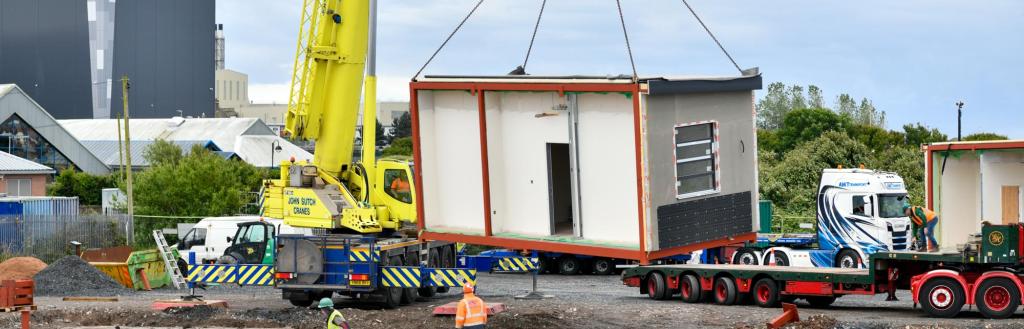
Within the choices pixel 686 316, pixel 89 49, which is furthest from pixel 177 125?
pixel 686 316

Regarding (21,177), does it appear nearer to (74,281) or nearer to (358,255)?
(74,281)

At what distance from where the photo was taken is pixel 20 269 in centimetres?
3139

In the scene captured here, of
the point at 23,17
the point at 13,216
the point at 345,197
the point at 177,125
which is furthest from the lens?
the point at 23,17

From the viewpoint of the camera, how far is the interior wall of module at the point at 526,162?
16859mm

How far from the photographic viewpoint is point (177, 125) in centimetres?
8850

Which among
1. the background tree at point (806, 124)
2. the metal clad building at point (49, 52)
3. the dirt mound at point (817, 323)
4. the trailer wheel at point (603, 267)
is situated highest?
the metal clad building at point (49, 52)

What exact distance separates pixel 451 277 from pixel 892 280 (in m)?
7.70

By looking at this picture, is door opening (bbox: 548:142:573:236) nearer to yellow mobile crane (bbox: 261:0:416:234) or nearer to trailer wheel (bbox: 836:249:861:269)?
yellow mobile crane (bbox: 261:0:416:234)

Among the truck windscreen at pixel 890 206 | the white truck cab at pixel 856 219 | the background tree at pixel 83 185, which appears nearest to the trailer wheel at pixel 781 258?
the white truck cab at pixel 856 219

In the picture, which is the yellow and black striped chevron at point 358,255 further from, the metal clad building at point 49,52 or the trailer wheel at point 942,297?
the metal clad building at point 49,52

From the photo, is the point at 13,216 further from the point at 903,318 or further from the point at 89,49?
the point at 89,49

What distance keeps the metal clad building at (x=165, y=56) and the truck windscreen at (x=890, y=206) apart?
81443 mm

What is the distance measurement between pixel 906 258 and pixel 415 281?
849 cm

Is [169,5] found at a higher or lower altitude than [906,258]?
higher
